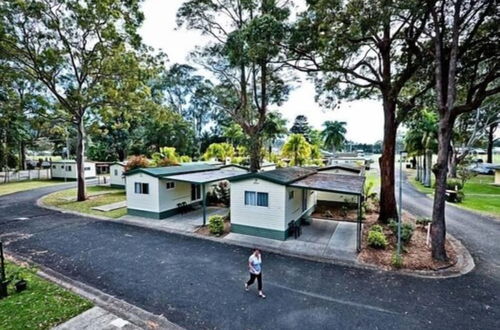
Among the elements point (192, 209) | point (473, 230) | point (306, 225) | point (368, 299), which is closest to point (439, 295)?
point (368, 299)

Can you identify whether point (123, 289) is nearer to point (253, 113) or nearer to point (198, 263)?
point (198, 263)

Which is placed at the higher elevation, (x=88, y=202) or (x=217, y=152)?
(x=217, y=152)

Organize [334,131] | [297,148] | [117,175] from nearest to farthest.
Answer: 1. [117,175]
2. [297,148]
3. [334,131]

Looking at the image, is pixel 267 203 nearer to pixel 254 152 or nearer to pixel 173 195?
pixel 173 195

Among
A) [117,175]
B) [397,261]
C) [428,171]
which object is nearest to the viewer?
[397,261]

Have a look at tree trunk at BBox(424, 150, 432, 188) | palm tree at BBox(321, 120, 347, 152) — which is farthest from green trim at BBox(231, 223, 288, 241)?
palm tree at BBox(321, 120, 347, 152)

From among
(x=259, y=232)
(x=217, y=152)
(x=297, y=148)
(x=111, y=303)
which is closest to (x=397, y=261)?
(x=259, y=232)

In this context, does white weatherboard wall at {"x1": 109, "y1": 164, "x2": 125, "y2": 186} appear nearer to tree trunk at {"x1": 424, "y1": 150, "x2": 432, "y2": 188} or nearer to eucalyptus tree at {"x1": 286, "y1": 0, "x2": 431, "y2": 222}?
eucalyptus tree at {"x1": 286, "y1": 0, "x2": 431, "y2": 222}
